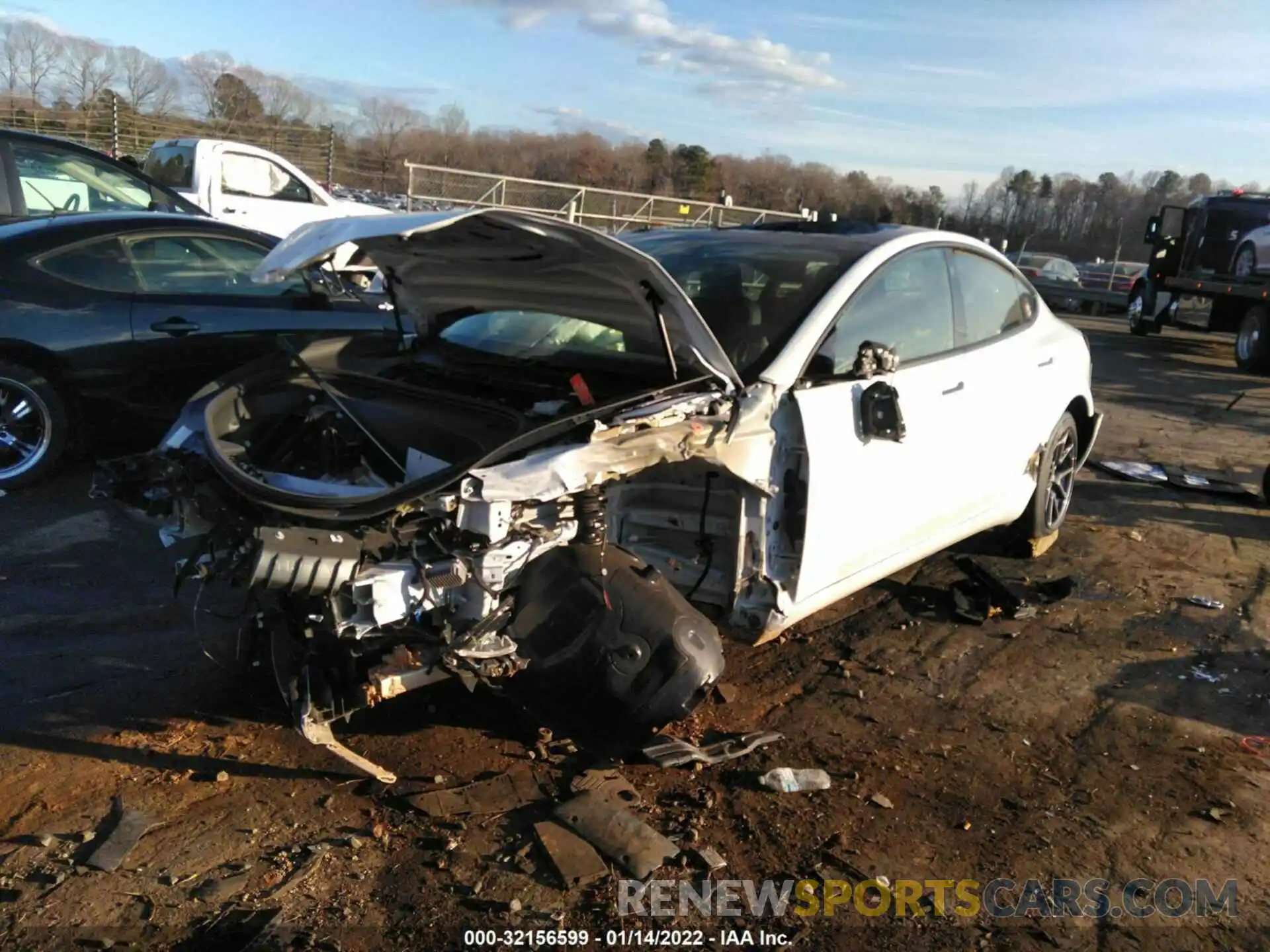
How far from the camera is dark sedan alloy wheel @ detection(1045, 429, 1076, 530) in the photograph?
5.67 meters

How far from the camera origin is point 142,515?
337cm

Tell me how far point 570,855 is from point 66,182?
8541 millimetres

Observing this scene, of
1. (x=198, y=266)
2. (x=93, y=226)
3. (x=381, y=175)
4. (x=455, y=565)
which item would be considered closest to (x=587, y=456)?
(x=455, y=565)

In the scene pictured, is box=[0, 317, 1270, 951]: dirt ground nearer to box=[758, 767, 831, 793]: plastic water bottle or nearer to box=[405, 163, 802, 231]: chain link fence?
box=[758, 767, 831, 793]: plastic water bottle

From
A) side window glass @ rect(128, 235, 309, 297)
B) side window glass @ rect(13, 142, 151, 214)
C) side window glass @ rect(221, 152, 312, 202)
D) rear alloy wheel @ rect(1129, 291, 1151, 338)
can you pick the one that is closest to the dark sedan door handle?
side window glass @ rect(128, 235, 309, 297)

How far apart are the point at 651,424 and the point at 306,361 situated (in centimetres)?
156

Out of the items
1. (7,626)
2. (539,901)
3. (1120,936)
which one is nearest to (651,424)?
(539,901)

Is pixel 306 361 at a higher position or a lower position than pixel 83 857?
higher

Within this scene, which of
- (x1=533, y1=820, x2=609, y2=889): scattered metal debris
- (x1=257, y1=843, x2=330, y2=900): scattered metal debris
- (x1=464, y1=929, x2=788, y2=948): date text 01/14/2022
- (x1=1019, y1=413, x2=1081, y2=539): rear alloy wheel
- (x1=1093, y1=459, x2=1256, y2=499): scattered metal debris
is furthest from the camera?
(x1=1093, y1=459, x2=1256, y2=499): scattered metal debris

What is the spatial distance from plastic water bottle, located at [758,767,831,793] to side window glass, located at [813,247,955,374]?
1499 mm

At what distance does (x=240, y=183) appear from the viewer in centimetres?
1273

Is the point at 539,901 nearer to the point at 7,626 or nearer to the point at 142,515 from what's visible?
the point at 142,515

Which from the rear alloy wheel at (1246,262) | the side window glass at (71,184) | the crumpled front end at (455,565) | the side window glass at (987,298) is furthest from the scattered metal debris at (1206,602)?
the rear alloy wheel at (1246,262)

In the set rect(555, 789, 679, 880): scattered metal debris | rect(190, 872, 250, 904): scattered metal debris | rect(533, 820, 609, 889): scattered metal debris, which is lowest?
rect(190, 872, 250, 904): scattered metal debris
